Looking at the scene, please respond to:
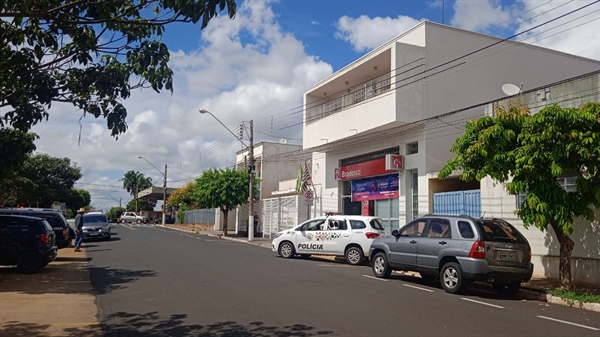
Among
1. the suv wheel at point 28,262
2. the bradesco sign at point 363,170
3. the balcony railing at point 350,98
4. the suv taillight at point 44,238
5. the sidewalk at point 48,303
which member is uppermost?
the balcony railing at point 350,98

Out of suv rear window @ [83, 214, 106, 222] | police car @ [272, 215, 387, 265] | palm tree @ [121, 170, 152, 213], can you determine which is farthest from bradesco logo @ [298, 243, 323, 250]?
palm tree @ [121, 170, 152, 213]

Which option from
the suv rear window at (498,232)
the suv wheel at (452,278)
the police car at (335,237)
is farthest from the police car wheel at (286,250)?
the suv rear window at (498,232)

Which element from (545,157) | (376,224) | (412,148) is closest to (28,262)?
(376,224)

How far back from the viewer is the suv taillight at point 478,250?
10969 mm

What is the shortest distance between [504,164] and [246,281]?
6.49 m

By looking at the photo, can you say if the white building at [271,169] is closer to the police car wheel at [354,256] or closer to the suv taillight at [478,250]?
the police car wheel at [354,256]

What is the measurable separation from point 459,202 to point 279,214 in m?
16.4

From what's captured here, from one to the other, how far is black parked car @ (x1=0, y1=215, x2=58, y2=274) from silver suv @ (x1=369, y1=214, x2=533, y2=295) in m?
9.38

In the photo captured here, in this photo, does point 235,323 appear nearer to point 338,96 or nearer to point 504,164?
point 504,164

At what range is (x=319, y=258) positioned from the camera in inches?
806

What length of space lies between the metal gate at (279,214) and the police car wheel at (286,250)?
36.4 feet

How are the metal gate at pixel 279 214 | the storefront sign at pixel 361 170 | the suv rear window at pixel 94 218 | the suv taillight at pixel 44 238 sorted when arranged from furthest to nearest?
the metal gate at pixel 279 214, the suv rear window at pixel 94 218, the storefront sign at pixel 361 170, the suv taillight at pixel 44 238

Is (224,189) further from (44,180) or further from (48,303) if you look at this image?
(48,303)

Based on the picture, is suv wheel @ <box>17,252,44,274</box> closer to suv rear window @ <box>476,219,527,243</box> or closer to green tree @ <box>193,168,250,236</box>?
suv rear window @ <box>476,219,527,243</box>
